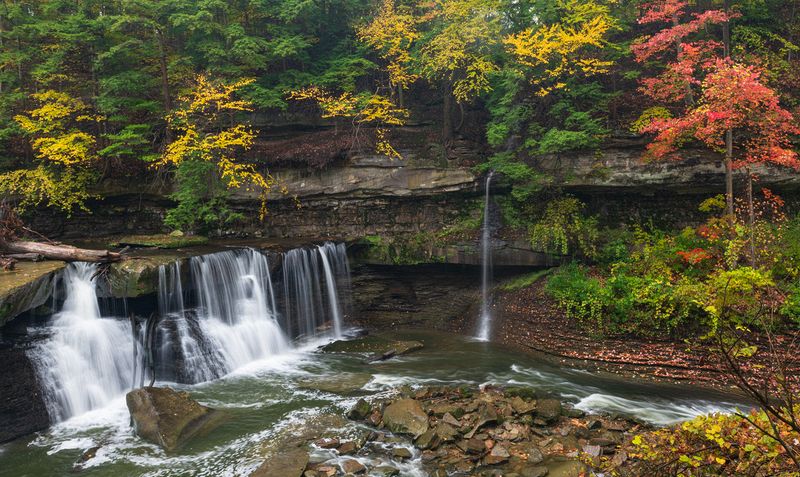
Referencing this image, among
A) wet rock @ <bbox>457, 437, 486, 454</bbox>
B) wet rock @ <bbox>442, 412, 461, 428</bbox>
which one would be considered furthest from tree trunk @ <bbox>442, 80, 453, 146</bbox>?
wet rock @ <bbox>457, 437, 486, 454</bbox>

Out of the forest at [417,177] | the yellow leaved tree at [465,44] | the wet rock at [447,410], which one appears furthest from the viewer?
the yellow leaved tree at [465,44]

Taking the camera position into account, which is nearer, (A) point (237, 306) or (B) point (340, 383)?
(B) point (340, 383)

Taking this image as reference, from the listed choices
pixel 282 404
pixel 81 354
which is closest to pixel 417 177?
pixel 282 404

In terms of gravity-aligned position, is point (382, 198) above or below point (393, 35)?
below

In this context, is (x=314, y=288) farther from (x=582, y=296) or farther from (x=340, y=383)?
(x=582, y=296)

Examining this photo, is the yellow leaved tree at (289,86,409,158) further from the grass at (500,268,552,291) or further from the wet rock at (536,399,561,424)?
the wet rock at (536,399,561,424)

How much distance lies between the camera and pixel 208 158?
14445 mm

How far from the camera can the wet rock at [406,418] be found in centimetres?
775

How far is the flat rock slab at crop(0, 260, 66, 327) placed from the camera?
8.55 m

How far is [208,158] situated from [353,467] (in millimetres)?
11215

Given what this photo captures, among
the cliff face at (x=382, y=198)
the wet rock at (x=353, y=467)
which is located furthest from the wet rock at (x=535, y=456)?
the cliff face at (x=382, y=198)

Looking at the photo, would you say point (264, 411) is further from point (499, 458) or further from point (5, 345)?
point (5, 345)

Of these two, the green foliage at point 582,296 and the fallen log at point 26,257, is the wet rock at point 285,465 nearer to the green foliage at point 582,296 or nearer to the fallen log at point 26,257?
the green foliage at point 582,296

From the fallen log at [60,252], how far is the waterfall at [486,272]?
10.3 meters
